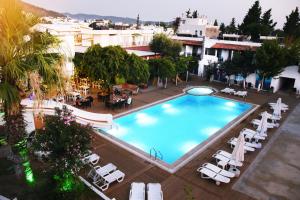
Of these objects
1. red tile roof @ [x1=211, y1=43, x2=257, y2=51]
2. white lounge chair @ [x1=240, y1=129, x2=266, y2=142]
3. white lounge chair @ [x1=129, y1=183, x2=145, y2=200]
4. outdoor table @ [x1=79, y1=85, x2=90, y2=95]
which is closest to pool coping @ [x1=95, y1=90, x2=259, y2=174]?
white lounge chair @ [x1=240, y1=129, x2=266, y2=142]

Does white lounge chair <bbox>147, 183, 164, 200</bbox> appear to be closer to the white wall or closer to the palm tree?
the palm tree

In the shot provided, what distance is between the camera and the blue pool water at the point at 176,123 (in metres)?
16.0

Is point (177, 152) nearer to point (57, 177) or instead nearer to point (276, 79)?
point (57, 177)

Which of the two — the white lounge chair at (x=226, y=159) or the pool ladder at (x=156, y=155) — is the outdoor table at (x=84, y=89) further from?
the white lounge chair at (x=226, y=159)

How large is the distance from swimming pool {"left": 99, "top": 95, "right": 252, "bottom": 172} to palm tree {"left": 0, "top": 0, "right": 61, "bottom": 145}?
27.0 ft

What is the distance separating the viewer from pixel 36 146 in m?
8.18

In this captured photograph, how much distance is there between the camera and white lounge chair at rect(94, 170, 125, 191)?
10018 mm

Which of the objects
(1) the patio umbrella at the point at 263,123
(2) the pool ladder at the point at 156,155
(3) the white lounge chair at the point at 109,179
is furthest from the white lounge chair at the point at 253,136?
(3) the white lounge chair at the point at 109,179

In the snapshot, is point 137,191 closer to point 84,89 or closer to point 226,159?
point 226,159

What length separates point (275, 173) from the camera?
11.8m

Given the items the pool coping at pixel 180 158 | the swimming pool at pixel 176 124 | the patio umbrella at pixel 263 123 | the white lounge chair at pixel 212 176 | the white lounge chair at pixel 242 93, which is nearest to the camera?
the white lounge chair at pixel 212 176

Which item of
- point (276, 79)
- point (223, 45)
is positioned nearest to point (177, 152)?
point (276, 79)

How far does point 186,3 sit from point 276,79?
7397 cm

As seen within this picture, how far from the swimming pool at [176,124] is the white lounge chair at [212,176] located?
1.94 meters
